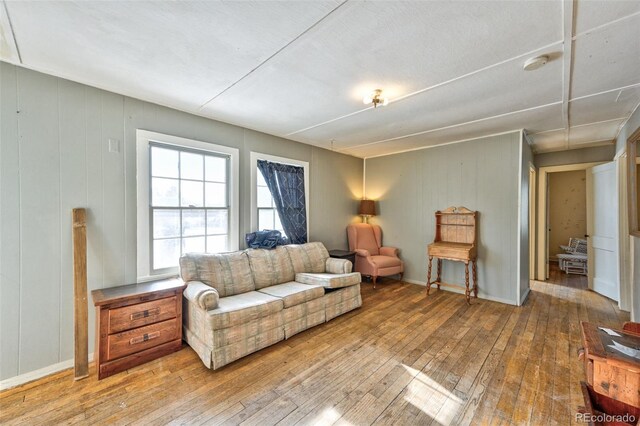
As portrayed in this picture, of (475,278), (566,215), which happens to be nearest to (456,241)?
(475,278)

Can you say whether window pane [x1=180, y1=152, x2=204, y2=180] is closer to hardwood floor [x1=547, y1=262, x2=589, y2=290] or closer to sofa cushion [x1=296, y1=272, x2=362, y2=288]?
sofa cushion [x1=296, y1=272, x2=362, y2=288]

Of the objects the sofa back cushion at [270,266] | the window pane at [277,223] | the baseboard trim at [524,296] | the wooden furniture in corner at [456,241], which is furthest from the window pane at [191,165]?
the baseboard trim at [524,296]

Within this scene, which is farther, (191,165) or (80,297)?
(191,165)

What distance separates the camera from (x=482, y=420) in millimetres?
1669

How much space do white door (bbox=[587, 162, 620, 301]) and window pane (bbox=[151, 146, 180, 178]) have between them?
5.85 metres

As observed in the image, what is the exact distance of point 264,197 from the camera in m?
3.82

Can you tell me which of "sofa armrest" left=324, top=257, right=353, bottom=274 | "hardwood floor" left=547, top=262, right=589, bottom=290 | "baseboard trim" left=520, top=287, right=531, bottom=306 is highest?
"sofa armrest" left=324, top=257, right=353, bottom=274

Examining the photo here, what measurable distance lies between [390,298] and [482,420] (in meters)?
2.31

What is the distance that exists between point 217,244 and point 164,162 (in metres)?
1.12

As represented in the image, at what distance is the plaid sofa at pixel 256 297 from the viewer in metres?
2.26

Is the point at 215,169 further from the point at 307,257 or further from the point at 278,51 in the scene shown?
the point at 278,51

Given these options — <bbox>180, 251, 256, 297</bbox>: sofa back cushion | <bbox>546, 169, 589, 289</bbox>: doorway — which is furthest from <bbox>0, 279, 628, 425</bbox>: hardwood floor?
<bbox>546, 169, 589, 289</bbox>: doorway

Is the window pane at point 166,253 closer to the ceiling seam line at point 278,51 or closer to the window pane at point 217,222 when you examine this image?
the window pane at point 217,222

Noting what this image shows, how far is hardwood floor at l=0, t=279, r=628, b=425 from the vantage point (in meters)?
1.71
